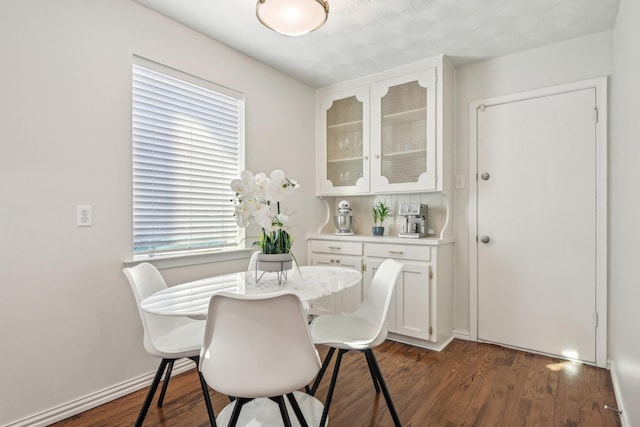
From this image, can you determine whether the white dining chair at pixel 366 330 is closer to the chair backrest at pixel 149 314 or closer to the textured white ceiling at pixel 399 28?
the chair backrest at pixel 149 314

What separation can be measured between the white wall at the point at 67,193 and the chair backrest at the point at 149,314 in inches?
12.5

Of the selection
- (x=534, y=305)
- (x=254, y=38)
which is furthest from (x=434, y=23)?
(x=534, y=305)

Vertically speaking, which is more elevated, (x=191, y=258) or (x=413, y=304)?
(x=191, y=258)

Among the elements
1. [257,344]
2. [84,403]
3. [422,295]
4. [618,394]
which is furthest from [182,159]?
[618,394]

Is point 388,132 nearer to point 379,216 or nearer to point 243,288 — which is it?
point 379,216

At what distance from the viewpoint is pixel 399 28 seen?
8.14 feet

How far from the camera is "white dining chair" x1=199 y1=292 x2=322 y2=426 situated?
1.19 m

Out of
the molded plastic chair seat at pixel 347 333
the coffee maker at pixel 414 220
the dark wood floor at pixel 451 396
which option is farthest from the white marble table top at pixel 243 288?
the coffee maker at pixel 414 220

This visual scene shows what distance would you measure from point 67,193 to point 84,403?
47.0 inches

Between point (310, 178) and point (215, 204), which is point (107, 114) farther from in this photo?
point (310, 178)

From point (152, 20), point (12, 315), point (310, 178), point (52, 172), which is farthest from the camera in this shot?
point (310, 178)

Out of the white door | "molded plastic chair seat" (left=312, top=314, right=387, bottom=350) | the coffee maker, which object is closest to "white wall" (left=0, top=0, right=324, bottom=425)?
"molded plastic chair seat" (left=312, top=314, right=387, bottom=350)

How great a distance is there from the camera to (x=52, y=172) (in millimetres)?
1865

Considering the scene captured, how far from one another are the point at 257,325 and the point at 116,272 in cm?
138
